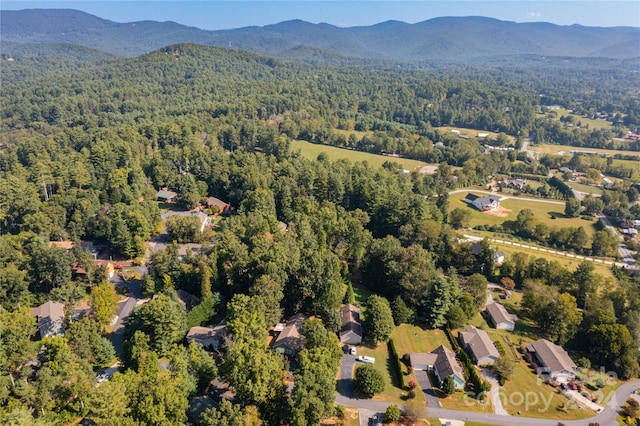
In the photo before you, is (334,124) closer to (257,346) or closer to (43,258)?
(43,258)

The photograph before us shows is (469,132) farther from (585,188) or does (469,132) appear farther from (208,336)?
(208,336)

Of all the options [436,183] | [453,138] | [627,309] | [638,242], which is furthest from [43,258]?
[453,138]

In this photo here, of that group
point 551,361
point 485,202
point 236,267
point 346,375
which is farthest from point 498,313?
point 485,202

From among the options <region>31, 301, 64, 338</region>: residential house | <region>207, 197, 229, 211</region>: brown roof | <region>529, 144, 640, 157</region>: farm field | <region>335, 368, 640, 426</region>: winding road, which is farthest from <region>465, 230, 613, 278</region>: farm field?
<region>529, 144, 640, 157</region>: farm field

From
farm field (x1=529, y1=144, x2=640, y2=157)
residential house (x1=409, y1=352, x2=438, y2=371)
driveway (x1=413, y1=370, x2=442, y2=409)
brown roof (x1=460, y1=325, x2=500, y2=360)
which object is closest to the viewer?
driveway (x1=413, y1=370, x2=442, y2=409)

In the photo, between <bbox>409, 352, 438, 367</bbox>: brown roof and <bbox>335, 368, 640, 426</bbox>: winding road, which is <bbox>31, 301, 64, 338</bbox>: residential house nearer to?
<bbox>335, 368, 640, 426</bbox>: winding road
